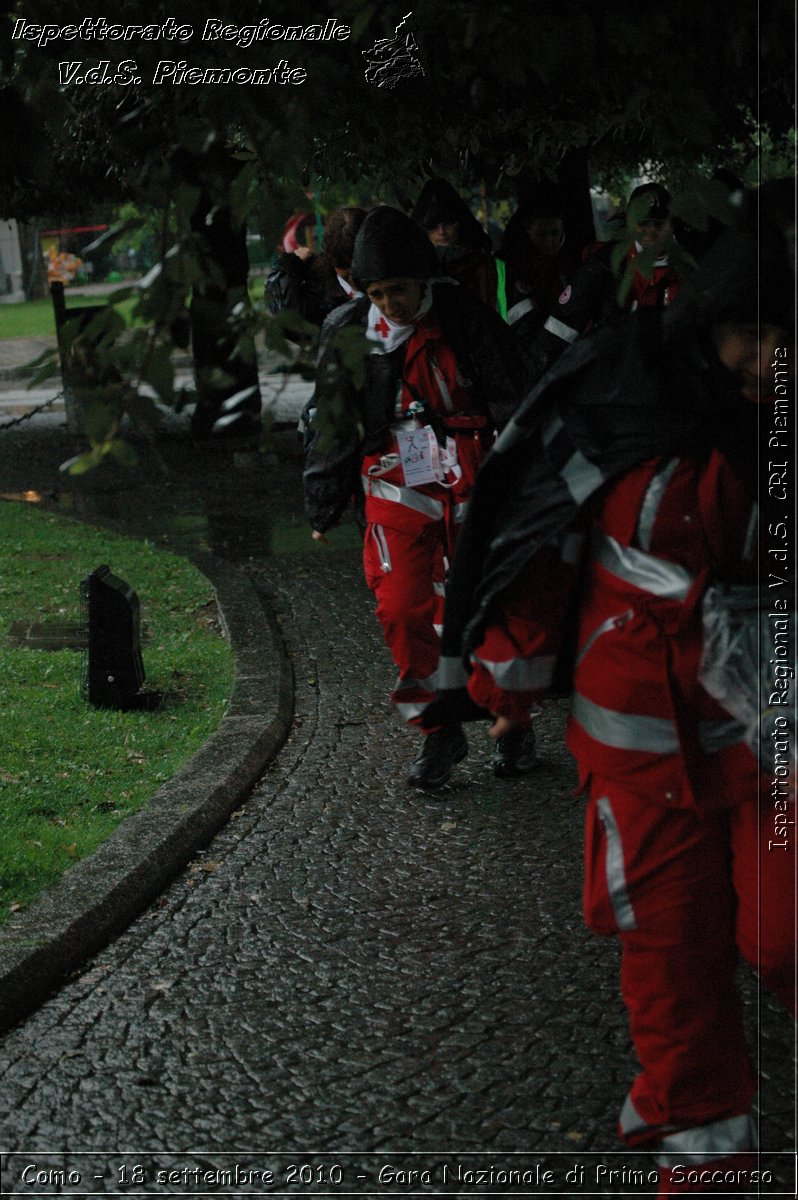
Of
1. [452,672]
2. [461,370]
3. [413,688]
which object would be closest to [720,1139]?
[452,672]

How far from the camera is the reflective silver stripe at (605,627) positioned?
3.00 meters

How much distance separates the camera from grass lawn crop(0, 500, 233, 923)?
17.8 ft

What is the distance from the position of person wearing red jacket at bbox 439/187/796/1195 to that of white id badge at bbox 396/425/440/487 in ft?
8.02

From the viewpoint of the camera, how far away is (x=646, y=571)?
117 inches

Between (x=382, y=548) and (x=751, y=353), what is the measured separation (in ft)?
9.39

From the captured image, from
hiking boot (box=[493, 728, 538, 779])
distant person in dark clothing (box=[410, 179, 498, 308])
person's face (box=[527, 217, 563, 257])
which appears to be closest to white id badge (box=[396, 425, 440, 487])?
hiking boot (box=[493, 728, 538, 779])

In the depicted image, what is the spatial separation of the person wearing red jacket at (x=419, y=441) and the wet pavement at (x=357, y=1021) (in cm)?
65

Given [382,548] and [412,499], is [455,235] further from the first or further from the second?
[382,548]

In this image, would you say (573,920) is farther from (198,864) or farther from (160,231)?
(160,231)

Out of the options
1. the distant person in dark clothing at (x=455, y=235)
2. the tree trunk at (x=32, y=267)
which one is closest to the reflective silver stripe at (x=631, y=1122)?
the distant person in dark clothing at (x=455, y=235)

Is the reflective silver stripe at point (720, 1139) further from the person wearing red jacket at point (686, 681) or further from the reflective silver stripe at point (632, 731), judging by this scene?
the reflective silver stripe at point (632, 731)

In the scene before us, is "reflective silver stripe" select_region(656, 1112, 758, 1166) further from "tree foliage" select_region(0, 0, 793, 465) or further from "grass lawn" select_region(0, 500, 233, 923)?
"grass lawn" select_region(0, 500, 233, 923)

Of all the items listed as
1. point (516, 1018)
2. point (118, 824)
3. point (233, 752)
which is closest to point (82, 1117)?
point (516, 1018)

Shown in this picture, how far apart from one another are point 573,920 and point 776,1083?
3.58 feet
